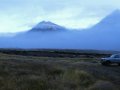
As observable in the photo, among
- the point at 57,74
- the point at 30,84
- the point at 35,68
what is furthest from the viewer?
the point at 35,68

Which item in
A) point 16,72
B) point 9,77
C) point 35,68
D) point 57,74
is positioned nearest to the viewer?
point 9,77

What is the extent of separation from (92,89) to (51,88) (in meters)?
2.75

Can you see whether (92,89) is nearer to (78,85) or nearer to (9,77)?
(78,85)

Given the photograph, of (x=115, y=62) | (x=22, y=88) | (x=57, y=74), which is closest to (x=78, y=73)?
(x=57, y=74)

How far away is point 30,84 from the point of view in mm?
23656

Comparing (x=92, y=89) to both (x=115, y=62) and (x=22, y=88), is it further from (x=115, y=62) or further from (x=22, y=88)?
(x=115, y=62)

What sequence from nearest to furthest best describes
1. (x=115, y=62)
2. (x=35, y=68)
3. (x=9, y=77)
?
(x=9, y=77)
(x=35, y=68)
(x=115, y=62)

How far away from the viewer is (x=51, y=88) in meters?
23.1

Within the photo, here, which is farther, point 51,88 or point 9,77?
point 9,77

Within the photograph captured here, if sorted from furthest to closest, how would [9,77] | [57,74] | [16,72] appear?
[57,74], [16,72], [9,77]

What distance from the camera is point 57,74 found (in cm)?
3108

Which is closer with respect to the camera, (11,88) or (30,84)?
(11,88)

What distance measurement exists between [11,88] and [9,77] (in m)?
4.00

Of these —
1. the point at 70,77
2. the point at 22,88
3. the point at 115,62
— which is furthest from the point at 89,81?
the point at 115,62
